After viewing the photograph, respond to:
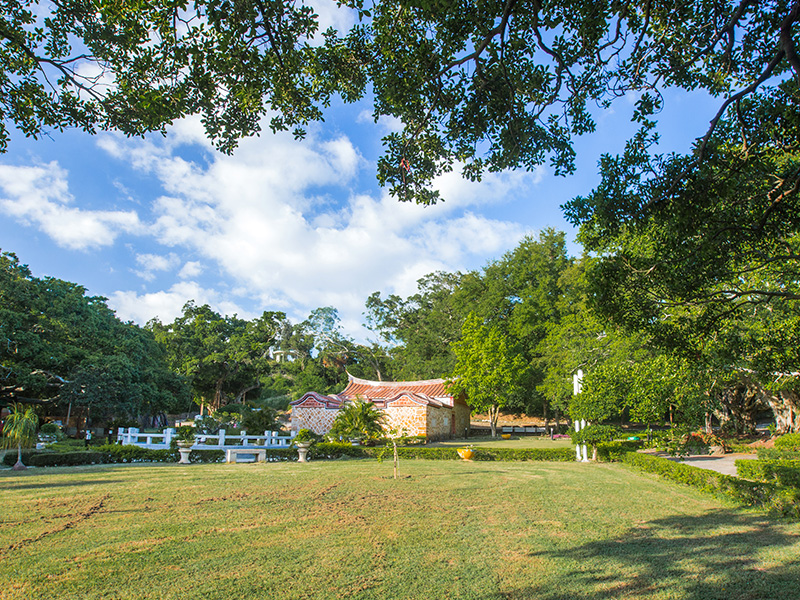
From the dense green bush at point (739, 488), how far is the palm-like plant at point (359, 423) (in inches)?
440

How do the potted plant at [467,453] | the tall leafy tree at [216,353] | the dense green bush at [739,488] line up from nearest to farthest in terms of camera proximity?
the dense green bush at [739,488] < the potted plant at [467,453] < the tall leafy tree at [216,353]

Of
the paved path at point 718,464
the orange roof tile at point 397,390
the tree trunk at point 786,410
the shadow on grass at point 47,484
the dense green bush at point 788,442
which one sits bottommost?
the paved path at point 718,464

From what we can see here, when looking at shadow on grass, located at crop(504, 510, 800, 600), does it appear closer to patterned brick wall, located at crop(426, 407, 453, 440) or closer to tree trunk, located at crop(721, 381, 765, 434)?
patterned brick wall, located at crop(426, 407, 453, 440)

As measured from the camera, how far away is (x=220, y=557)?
5.08 metres

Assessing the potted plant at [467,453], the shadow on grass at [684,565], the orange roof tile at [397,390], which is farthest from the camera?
the orange roof tile at [397,390]

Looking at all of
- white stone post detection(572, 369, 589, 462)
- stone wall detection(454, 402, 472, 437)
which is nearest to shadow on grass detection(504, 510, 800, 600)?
white stone post detection(572, 369, 589, 462)

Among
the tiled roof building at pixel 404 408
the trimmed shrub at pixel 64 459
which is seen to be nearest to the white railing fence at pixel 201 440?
the trimmed shrub at pixel 64 459

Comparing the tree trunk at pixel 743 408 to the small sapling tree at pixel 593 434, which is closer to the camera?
the small sapling tree at pixel 593 434

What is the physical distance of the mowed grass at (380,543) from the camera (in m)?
4.33

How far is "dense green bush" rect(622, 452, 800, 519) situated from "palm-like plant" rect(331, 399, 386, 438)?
11.2 m

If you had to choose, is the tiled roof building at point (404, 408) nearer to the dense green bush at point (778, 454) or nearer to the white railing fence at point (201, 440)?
the white railing fence at point (201, 440)

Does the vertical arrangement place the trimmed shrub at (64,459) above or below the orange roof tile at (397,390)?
below

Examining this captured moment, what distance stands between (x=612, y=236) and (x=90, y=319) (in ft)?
100

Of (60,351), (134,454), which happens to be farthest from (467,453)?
(60,351)
